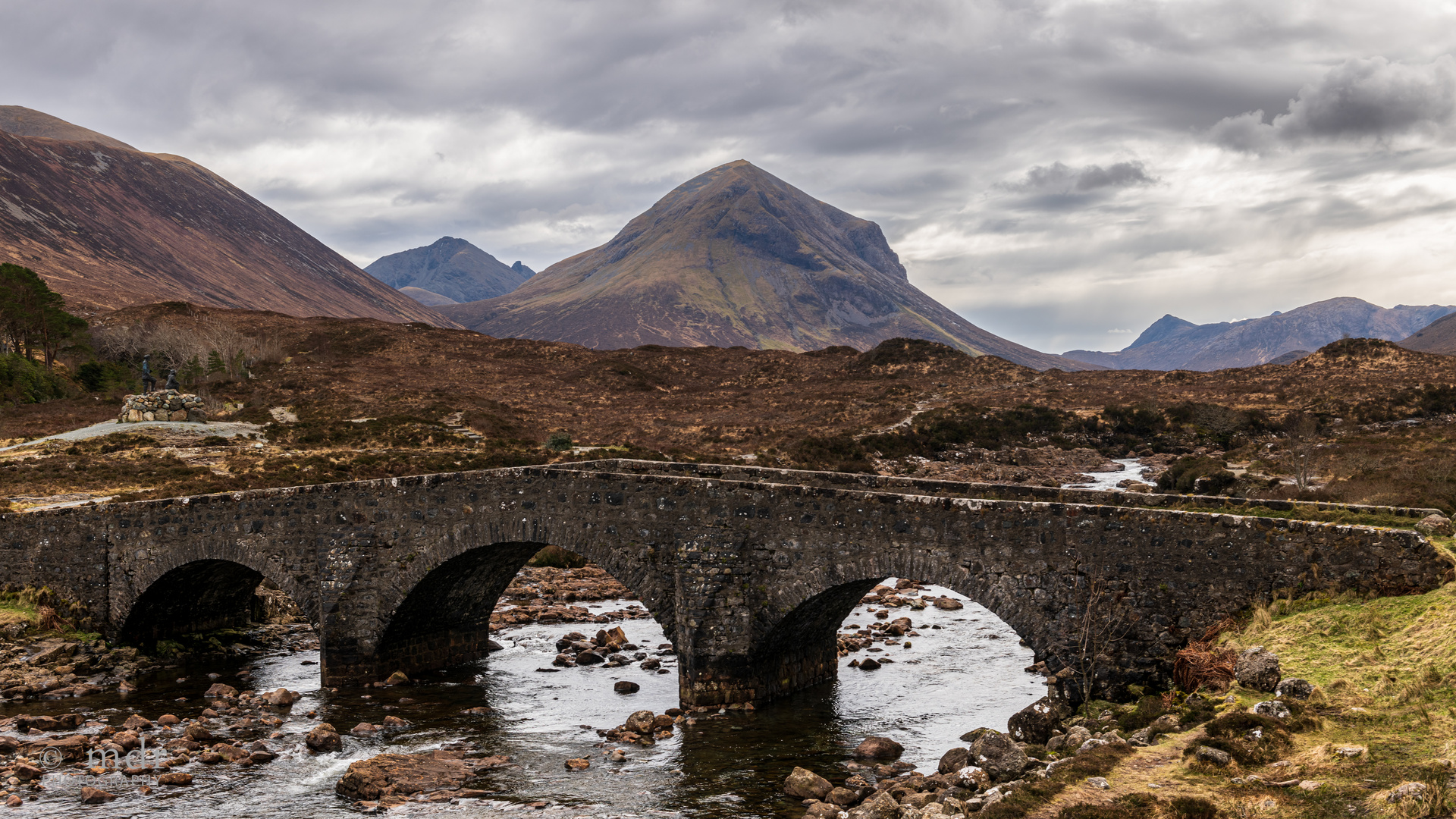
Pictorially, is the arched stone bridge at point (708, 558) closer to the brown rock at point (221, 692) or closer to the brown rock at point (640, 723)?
the brown rock at point (640, 723)

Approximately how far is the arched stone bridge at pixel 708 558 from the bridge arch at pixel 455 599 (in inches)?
2.5

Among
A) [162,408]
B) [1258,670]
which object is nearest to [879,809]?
→ [1258,670]

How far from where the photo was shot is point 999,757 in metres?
13.9

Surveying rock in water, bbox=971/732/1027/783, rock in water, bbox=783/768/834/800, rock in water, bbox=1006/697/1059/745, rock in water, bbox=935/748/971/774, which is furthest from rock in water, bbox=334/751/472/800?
rock in water, bbox=1006/697/1059/745

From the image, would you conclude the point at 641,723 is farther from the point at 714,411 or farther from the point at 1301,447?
the point at 714,411

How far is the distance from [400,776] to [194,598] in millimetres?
15547

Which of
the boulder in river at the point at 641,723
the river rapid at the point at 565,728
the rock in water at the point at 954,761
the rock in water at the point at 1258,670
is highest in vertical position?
the rock in water at the point at 1258,670

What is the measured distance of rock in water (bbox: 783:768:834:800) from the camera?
15.8 m

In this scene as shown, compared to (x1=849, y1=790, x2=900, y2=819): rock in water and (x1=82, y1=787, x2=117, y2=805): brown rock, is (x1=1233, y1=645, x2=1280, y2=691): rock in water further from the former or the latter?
(x1=82, y1=787, x2=117, y2=805): brown rock

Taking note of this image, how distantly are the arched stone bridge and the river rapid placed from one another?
1.33 meters

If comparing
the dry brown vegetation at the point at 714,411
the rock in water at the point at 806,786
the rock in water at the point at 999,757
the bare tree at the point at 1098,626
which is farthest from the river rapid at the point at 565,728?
the dry brown vegetation at the point at 714,411

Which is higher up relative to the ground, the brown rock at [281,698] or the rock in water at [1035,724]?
the rock in water at [1035,724]

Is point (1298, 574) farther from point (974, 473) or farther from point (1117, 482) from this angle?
point (974, 473)

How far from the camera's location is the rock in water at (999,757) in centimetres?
1311
